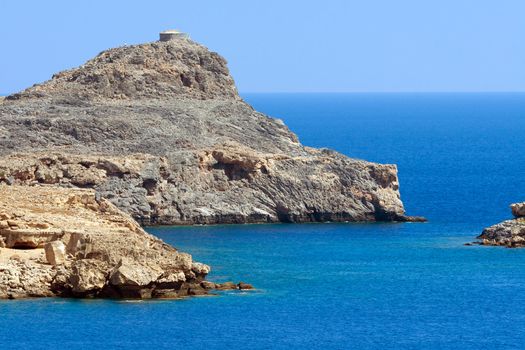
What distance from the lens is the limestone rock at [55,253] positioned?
214 ft

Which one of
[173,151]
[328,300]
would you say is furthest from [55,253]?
[173,151]

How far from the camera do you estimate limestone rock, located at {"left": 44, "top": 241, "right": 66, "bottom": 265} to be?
2570 inches

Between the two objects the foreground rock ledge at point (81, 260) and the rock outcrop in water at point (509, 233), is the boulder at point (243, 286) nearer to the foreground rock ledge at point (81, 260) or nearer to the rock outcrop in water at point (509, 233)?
the foreground rock ledge at point (81, 260)

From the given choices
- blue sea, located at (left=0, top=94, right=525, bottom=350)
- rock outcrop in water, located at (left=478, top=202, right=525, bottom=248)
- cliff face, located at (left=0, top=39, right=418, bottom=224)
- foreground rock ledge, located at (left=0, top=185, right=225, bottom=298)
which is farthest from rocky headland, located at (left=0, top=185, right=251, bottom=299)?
cliff face, located at (left=0, top=39, right=418, bottom=224)

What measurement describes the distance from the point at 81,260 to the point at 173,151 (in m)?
31.1

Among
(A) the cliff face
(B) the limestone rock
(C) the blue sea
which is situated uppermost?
(A) the cliff face

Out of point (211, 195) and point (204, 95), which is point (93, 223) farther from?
point (204, 95)

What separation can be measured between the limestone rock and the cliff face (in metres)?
23.1

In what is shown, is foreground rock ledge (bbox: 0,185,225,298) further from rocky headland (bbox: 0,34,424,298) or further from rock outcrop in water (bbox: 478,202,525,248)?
rock outcrop in water (bbox: 478,202,525,248)

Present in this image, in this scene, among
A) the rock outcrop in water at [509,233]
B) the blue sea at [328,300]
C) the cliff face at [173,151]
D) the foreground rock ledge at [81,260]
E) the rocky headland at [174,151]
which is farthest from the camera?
the cliff face at [173,151]

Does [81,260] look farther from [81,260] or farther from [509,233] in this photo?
[509,233]

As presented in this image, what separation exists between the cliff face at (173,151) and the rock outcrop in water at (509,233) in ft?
32.8

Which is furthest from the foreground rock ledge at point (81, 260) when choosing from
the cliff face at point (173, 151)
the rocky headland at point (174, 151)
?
the cliff face at point (173, 151)

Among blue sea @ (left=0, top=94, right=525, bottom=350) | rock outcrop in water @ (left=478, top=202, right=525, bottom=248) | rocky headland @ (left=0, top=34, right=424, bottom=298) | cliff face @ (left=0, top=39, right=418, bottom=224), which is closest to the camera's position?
blue sea @ (left=0, top=94, right=525, bottom=350)
